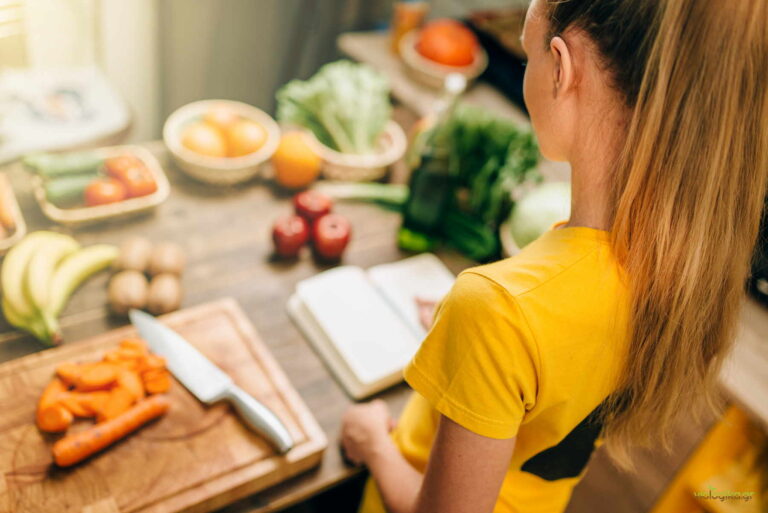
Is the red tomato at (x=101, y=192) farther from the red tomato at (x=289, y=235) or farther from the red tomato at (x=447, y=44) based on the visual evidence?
the red tomato at (x=447, y=44)

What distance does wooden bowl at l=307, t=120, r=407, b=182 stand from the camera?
54.7 inches

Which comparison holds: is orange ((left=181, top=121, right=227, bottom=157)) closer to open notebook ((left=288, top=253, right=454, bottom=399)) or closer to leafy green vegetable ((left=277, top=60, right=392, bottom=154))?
leafy green vegetable ((left=277, top=60, right=392, bottom=154))

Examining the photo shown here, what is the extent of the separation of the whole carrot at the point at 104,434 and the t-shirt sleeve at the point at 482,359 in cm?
44

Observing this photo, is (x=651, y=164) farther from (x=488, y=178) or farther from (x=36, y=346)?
(x=36, y=346)

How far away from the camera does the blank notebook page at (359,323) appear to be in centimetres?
101

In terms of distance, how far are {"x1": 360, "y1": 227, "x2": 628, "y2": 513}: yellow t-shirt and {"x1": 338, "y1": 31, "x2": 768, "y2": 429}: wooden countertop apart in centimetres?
39

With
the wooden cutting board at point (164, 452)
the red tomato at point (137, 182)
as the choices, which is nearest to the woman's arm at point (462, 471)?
the wooden cutting board at point (164, 452)

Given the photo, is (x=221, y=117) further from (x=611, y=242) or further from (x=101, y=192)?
(x=611, y=242)

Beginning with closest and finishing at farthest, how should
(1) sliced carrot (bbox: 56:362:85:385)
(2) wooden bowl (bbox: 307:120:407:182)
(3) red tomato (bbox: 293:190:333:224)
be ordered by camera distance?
(1) sliced carrot (bbox: 56:362:85:385) → (3) red tomato (bbox: 293:190:333:224) → (2) wooden bowl (bbox: 307:120:407:182)

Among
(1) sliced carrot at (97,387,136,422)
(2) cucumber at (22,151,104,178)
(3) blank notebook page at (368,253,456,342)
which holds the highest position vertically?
(2) cucumber at (22,151,104,178)

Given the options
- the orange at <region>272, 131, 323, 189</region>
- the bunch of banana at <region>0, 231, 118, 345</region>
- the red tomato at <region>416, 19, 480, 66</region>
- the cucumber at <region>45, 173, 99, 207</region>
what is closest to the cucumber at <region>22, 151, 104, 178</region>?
the cucumber at <region>45, 173, 99, 207</region>

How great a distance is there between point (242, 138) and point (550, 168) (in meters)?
0.75

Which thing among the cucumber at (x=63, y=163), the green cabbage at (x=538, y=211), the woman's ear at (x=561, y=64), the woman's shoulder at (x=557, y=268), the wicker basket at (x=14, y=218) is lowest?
the wicker basket at (x=14, y=218)

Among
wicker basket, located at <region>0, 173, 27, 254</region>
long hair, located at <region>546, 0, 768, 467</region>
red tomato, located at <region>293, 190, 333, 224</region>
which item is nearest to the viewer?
long hair, located at <region>546, 0, 768, 467</region>
